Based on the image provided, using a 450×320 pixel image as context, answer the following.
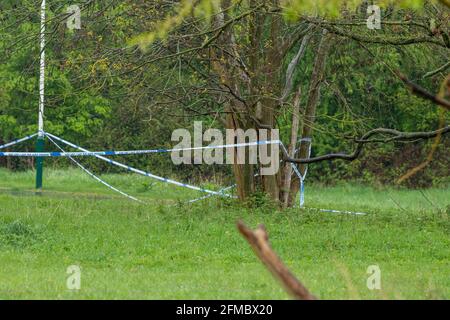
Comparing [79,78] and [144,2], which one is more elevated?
[144,2]

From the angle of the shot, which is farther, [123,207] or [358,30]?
[123,207]

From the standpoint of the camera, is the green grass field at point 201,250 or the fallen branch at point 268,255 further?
the green grass field at point 201,250

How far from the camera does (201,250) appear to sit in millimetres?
13195

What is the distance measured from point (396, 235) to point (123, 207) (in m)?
6.05

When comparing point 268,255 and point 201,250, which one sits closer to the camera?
point 268,255

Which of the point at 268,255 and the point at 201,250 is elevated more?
the point at 268,255

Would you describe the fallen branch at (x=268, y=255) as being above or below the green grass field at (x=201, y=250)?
above

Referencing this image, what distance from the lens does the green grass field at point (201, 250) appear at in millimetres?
9516

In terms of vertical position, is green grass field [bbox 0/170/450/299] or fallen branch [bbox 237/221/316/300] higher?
fallen branch [bbox 237/221/316/300]

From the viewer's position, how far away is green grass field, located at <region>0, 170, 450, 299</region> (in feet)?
31.2
